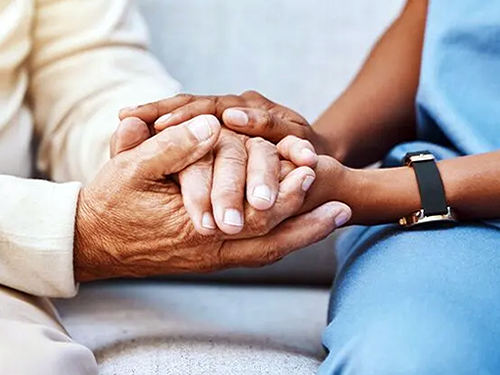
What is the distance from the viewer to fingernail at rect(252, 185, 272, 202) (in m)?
1.02

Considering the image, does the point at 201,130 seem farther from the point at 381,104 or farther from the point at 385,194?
the point at 381,104

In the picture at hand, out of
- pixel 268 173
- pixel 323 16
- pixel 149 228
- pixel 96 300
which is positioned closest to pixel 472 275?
pixel 268 173

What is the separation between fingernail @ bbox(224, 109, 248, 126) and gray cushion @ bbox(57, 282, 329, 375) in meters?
0.26

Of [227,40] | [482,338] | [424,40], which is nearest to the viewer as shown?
[482,338]

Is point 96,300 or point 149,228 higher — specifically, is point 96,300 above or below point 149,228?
below

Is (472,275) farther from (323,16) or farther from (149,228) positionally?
(323,16)

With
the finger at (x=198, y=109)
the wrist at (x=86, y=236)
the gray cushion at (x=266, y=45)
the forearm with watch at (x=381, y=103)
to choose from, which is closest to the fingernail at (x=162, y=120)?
the finger at (x=198, y=109)

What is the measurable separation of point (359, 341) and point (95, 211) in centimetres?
36

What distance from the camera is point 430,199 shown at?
43.0 inches

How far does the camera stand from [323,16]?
1595 mm

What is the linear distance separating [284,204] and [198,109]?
0.20 metres

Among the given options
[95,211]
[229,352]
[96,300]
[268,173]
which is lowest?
[96,300]

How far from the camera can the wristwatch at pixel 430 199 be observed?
1.09 meters

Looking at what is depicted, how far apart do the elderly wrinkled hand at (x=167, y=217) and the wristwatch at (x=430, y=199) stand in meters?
0.09
